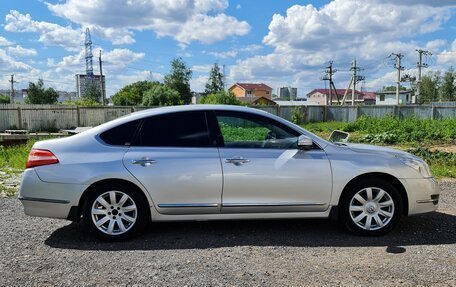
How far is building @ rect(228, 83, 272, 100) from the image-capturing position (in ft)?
365

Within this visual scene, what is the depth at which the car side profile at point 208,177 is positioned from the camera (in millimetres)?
4594

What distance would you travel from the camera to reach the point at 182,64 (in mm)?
70812

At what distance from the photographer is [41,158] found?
15.1 feet

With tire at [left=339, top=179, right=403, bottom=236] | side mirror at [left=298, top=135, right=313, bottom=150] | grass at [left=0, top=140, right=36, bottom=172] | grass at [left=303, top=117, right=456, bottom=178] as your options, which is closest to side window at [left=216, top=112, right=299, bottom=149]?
side mirror at [left=298, top=135, right=313, bottom=150]

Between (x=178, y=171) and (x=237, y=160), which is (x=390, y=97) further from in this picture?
(x=178, y=171)

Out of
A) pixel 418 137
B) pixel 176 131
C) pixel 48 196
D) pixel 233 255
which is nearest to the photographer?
Result: pixel 233 255

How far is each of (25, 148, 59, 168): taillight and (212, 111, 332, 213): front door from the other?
1.91 metres

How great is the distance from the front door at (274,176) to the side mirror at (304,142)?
0.23 ft

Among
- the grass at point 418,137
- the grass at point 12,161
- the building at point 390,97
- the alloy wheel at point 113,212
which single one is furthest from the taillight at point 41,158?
the building at point 390,97

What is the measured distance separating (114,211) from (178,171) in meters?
0.87

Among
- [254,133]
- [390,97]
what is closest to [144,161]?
[254,133]

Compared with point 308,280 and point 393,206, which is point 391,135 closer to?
point 393,206

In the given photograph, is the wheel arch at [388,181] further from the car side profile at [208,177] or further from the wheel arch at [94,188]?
the wheel arch at [94,188]

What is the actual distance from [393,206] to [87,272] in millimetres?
3493
